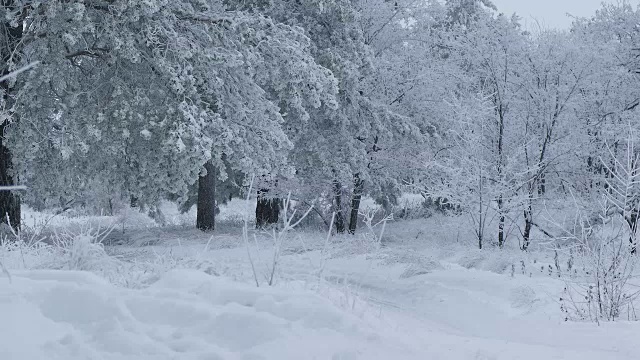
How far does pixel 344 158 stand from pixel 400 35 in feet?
16.0

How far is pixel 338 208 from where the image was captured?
59.7ft

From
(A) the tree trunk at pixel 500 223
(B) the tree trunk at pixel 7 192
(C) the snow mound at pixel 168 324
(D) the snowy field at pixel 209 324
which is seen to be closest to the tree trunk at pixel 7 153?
(B) the tree trunk at pixel 7 192

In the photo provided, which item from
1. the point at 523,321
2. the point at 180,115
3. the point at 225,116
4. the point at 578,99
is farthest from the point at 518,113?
the point at 523,321

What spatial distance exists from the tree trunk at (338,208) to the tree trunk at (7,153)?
26.6 feet

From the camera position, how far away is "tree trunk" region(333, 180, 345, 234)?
59.1ft

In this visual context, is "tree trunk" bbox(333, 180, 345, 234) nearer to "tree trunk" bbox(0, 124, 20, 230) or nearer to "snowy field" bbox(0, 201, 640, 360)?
"tree trunk" bbox(0, 124, 20, 230)

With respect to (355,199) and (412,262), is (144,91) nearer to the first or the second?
(412,262)

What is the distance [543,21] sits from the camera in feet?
57.0

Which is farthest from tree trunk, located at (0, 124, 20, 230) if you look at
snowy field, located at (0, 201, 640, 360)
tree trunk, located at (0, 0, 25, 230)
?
snowy field, located at (0, 201, 640, 360)

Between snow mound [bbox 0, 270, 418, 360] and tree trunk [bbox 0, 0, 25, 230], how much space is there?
901cm

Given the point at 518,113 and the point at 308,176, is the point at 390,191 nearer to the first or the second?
the point at 308,176

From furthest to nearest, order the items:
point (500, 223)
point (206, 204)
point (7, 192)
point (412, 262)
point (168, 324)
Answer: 1. point (206, 204)
2. point (500, 223)
3. point (7, 192)
4. point (412, 262)
5. point (168, 324)

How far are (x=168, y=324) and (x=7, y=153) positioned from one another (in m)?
10.2

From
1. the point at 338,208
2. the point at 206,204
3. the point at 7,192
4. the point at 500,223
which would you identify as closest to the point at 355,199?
the point at 338,208
